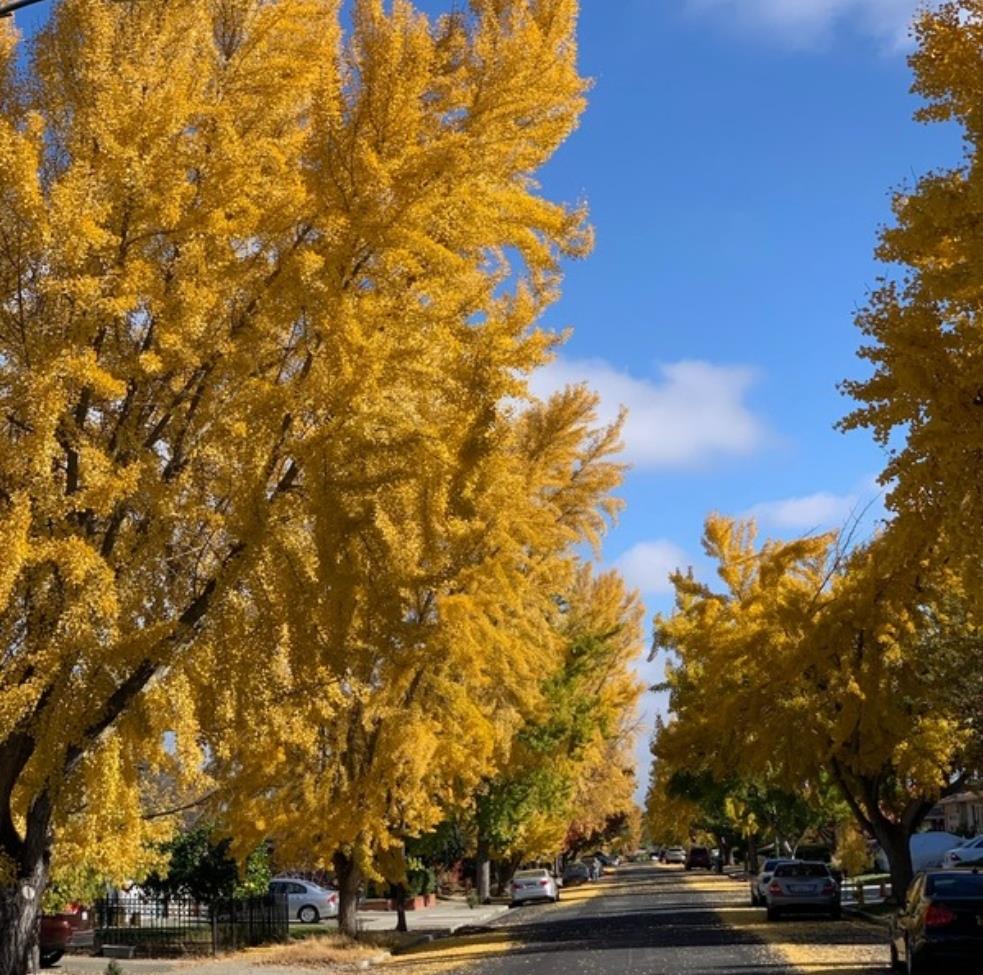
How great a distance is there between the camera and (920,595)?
1628 centimetres

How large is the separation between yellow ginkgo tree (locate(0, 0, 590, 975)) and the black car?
7838 millimetres

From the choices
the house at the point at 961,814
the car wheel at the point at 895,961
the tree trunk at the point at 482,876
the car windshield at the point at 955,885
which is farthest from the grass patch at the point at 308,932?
the house at the point at 961,814

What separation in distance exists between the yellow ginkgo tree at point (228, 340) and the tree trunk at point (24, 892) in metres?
0.03

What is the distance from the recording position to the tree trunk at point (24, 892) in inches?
448

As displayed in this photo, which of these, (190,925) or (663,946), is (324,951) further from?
(663,946)

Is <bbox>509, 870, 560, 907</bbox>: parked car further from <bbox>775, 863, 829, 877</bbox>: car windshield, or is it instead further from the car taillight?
the car taillight

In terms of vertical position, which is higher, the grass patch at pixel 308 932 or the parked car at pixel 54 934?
the parked car at pixel 54 934

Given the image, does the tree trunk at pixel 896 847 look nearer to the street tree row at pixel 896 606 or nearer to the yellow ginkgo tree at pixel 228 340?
the street tree row at pixel 896 606

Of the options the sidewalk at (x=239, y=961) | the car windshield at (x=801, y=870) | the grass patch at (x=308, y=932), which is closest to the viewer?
the sidewalk at (x=239, y=961)

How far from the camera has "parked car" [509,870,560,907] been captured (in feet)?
150

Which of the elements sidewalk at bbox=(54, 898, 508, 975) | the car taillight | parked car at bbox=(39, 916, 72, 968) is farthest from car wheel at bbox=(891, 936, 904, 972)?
parked car at bbox=(39, 916, 72, 968)

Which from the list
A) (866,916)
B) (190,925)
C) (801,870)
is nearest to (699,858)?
(801,870)

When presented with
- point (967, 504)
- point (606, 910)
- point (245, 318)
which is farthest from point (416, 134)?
point (606, 910)

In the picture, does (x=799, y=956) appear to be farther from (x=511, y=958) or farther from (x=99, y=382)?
(x=99, y=382)
